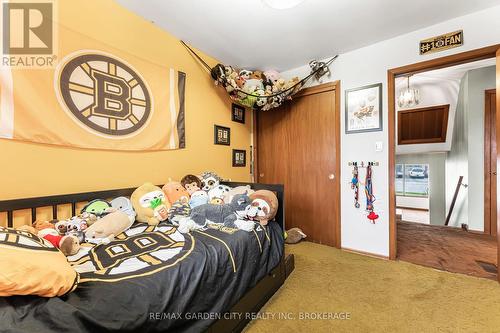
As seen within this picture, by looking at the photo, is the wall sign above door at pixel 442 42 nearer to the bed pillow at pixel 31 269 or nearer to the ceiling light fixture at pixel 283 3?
the ceiling light fixture at pixel 283 3

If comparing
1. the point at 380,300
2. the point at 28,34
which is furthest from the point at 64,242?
the point at 380,300

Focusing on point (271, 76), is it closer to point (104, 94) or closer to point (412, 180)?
point (104, 94)

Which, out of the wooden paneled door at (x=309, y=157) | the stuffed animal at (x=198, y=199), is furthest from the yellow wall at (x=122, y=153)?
the wooden paneled door at (x=309, y=157)

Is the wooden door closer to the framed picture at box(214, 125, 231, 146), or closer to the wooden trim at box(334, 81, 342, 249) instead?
the wooden trim at box(334, 81, 342, 249)

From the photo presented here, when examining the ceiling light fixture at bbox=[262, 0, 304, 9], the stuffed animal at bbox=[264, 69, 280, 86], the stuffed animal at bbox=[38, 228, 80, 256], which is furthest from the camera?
the stuffed animal at bbox=[264, 69, 280, 86]

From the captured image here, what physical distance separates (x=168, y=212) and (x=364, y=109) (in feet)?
7.55

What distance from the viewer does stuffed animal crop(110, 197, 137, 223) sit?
156cm

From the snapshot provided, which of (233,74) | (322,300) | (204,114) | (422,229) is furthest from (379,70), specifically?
(422,229)

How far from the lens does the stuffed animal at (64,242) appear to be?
1108 mm

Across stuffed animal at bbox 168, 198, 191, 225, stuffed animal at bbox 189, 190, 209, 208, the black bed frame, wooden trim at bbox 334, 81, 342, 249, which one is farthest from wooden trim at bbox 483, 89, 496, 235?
stuffed animal at bbox 168, 198, 191, 225

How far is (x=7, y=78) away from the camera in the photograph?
1.21 metres

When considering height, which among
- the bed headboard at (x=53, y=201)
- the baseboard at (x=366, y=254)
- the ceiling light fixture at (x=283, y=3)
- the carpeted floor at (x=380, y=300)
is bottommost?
the carpeted floor at (x=380, y=300)

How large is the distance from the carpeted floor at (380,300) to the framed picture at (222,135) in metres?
1.65

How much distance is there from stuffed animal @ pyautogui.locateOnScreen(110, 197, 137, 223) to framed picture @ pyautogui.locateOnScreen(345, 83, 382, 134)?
235 cm
